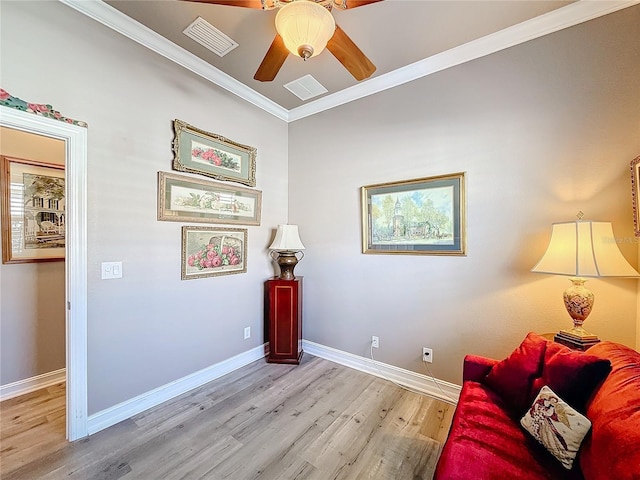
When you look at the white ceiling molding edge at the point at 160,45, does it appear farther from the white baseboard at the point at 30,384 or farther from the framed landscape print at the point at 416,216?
the white baseboard at the point at 30,384

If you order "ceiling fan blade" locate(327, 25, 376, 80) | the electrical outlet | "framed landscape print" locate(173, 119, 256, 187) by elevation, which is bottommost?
the electrical outlet

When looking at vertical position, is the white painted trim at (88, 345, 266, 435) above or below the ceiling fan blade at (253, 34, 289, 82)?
below

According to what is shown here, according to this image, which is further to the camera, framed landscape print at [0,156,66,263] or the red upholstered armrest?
framed landscape print at [0,156,66,263]

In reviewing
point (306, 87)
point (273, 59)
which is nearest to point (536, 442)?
Answer: point (273, 59)

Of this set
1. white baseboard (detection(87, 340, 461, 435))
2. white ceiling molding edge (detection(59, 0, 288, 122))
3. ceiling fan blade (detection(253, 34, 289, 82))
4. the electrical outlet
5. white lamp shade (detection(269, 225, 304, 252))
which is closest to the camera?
ceiling fan blade (detection(253, 34, 289, 82))

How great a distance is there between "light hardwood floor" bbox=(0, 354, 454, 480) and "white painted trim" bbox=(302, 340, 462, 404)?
96mm

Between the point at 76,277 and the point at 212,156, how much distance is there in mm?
1421

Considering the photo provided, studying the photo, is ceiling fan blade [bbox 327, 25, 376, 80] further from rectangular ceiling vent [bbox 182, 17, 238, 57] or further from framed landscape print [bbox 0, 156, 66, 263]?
framed landscape print [bbox 0, 156, 66, 263]

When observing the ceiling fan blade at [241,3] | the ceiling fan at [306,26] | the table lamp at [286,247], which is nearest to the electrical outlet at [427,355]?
the table lamp at [286,247]

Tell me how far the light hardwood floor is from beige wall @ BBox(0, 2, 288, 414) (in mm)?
311

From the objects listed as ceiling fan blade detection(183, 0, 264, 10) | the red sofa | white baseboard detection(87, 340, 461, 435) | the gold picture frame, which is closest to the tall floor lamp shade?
the gold picture frame

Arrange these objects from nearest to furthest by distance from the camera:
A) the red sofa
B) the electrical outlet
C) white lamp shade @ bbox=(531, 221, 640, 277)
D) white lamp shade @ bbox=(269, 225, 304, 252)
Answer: the red sofa
white lamp shade @ bbox=(531, 221, 640, 277)
the electrical outlet
white lamp shade @ bbox=(269, 225, 304, 252)

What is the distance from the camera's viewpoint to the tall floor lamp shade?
4.72 feet

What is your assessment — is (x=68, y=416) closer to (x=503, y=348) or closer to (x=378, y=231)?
(x=378, y=231)
